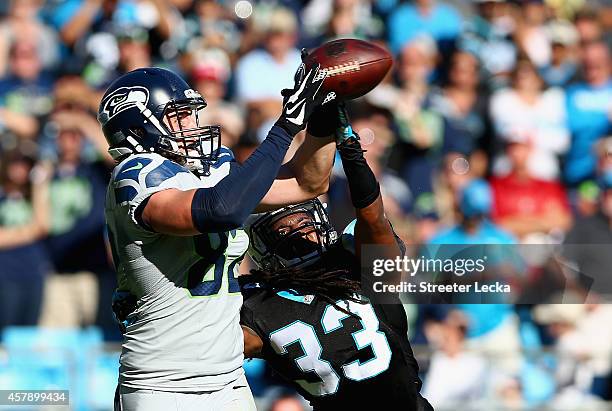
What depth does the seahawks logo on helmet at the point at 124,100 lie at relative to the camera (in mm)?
3645

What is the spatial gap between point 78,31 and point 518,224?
365 centimetres

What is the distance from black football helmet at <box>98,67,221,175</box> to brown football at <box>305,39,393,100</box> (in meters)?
0.46

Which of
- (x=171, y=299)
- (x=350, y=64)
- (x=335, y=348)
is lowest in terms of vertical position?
(x=335, y=348)

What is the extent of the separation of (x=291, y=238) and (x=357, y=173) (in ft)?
1.33

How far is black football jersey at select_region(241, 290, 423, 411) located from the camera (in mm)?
4012

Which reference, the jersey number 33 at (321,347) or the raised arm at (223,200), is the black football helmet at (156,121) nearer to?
the raised arm at (223,200)

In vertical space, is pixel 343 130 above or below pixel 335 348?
above

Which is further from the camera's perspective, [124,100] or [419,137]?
[419,137]

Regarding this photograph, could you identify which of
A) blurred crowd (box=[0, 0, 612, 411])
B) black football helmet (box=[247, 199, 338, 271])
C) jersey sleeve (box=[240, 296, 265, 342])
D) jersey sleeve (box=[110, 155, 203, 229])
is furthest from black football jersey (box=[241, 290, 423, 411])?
blurred crowd (box=[0, 0, 612, 411])

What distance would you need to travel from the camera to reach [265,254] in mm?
4207

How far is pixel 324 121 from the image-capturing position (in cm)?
401

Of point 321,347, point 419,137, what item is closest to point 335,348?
point 321,347

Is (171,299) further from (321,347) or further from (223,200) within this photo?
(321,347)

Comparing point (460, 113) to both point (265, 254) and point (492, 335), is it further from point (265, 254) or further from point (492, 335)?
point (265, 254)
